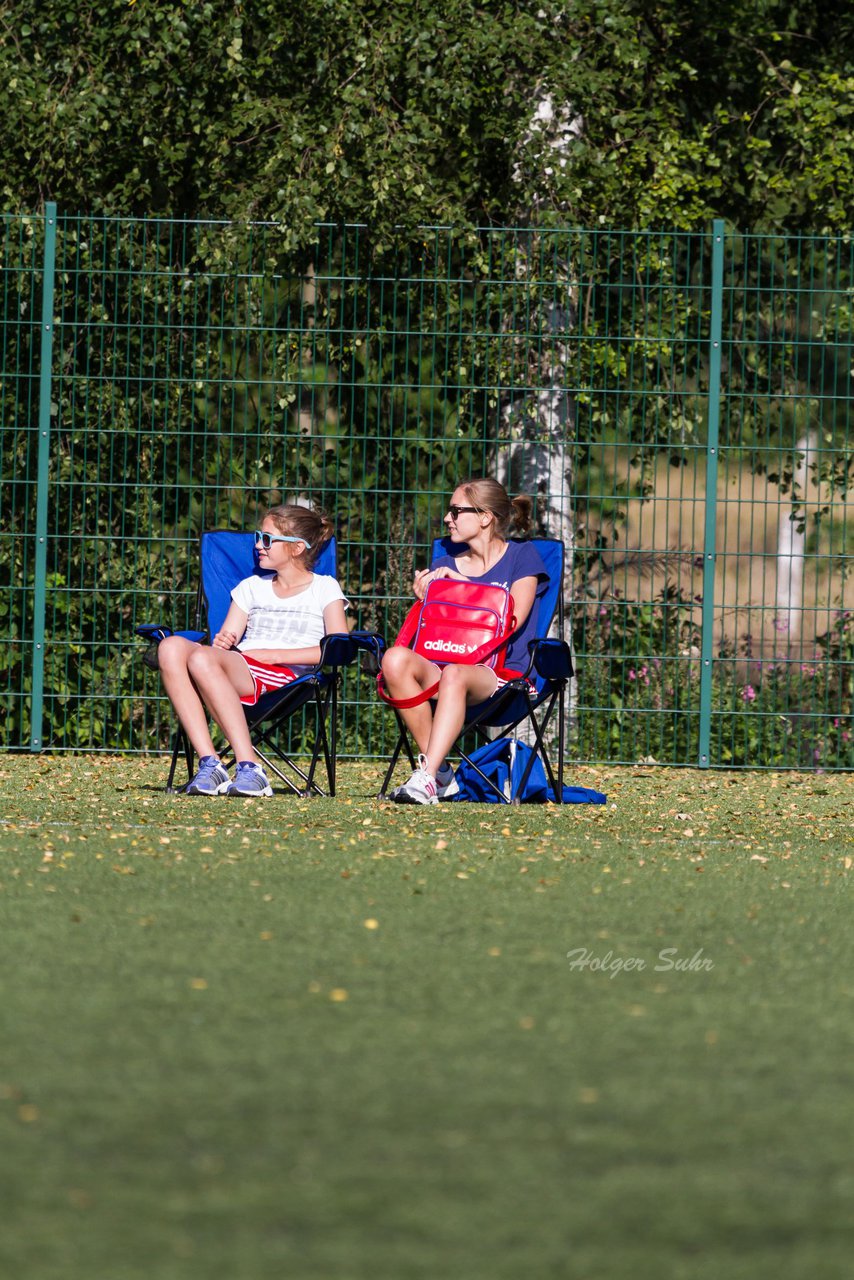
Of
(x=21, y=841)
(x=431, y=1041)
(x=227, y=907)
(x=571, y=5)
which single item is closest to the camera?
(x=431, y=1041)

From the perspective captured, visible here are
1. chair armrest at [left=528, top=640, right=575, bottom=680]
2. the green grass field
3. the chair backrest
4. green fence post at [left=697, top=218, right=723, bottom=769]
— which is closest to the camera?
the green grass field

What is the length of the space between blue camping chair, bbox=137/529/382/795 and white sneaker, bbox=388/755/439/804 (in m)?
0.36

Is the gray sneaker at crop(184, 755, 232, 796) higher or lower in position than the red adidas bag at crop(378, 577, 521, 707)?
lower

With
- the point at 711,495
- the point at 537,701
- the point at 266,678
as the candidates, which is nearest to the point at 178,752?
the point at 266,678

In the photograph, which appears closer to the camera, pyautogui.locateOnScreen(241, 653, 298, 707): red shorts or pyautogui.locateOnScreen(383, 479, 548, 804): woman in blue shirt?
pyautogui.locateOnScreen(383, 479, 548, 804): woman in blue shirt

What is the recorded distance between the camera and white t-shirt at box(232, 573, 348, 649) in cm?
723

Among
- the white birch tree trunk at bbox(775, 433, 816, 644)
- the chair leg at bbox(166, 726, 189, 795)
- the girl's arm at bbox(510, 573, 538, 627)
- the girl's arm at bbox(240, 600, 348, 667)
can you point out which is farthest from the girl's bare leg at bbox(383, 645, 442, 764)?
the white birch tree trunk at bbox(775, 433, 816, 644)

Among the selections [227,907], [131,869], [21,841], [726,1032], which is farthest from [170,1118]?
[21,841]

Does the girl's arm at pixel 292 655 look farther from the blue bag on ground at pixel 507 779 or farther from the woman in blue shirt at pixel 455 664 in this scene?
the blue bag on ground at pixel 507 779

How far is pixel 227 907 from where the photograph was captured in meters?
4.27

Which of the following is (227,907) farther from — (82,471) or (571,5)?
(571,5)

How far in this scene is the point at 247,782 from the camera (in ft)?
22.4

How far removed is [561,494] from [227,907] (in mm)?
4385

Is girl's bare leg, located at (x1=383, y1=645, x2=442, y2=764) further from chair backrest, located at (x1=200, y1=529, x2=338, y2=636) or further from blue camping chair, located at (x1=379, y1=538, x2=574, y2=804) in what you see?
chair backrest, located at (x1=200, y1=529, x2=338, y2=636)
